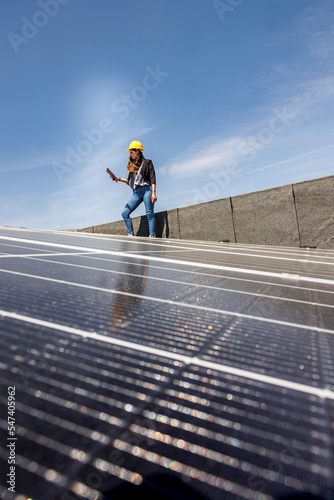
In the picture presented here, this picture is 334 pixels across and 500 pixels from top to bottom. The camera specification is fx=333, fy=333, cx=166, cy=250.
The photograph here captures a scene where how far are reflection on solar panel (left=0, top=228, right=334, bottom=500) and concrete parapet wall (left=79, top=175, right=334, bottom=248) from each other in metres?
8.74

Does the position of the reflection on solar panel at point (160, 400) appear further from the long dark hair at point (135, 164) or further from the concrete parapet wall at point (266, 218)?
the long dark hair at point (135, 164)

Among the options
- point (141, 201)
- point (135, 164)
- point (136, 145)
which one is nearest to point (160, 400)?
point (135, 164)

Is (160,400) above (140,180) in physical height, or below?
below

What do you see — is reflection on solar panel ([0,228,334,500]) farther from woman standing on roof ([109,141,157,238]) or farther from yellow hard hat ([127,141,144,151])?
yellow hard hat ([127,141,144,151])

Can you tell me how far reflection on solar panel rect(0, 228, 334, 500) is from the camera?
77 cm

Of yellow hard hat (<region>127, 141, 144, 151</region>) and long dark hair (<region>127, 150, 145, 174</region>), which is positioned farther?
yellow hard hat (<region>127, 141, 144, 151</region>)

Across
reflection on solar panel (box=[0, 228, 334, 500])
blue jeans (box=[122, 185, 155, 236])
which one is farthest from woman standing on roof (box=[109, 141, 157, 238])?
reflection on solar panel (box=[0, 228, 334, 500])

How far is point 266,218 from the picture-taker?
11.1m

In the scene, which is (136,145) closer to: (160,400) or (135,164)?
(135,164)

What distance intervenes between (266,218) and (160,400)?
35.2ft

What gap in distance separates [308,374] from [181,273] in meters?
2.39

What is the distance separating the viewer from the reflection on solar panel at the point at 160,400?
0.77 meters

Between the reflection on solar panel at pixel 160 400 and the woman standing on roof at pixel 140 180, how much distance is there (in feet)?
29.8

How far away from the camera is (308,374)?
50.8 inches
